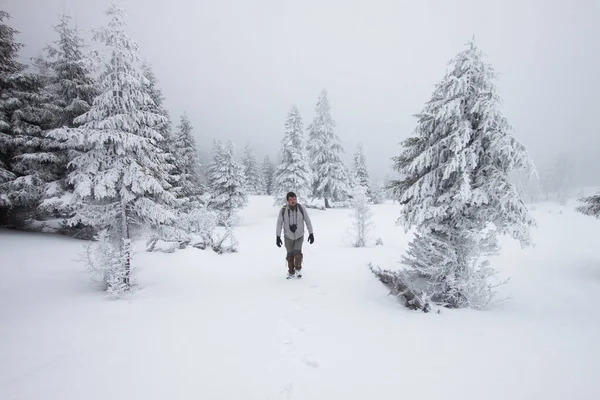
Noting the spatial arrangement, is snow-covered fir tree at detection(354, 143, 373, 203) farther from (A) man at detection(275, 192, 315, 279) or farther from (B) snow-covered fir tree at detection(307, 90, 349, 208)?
(A) man at detection(275, 192, 315, 279)

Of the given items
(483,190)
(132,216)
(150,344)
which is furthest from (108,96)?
(483,190)

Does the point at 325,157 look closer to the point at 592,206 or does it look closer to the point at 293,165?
the point at 293,165

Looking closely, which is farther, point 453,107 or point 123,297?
point 123,297

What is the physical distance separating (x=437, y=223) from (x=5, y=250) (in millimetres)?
15481

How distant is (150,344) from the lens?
154 inches

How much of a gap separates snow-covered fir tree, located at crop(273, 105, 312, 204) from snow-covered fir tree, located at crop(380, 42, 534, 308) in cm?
1964

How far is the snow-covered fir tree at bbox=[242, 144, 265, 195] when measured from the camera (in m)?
56.6

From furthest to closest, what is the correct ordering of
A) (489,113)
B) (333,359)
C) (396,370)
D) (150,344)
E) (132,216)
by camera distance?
(132,216), (489,113), (150,344), (333,359), (396,370)

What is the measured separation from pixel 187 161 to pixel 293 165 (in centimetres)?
973

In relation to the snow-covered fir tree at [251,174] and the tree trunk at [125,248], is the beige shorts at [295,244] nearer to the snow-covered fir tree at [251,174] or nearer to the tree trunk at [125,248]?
the tree trunk at [125,248]

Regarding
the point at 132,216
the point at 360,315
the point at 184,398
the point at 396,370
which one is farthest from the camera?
the point at 132,216

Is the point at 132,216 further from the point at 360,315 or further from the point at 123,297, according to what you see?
the point at 360,315

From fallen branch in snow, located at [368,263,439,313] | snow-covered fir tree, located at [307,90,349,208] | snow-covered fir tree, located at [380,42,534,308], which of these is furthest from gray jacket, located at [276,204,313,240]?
snow-covered fir tree, located at [307,90,349,208]

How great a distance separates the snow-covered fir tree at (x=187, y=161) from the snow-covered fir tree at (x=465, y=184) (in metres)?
18.4
